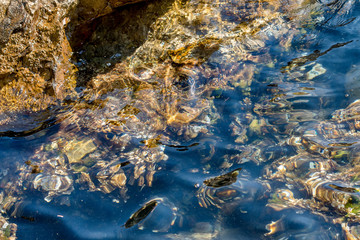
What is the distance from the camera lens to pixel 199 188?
9.24 feet

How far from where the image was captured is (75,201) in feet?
9.20

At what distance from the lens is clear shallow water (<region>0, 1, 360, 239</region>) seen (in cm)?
250

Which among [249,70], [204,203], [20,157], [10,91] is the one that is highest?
[10,91]

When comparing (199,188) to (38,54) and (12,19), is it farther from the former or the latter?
(12,19)

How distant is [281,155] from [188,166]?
3.38ft

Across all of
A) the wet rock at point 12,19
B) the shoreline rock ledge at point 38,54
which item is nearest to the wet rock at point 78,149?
the shoreline rock ledge at point 38,54

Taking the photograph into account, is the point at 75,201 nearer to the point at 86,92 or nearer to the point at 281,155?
the point at 86,92

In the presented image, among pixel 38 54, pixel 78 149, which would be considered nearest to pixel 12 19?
pixel 38 54

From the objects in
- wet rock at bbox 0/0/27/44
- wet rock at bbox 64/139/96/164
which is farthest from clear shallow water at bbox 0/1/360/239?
wet rock at bbox 0/0/27/44

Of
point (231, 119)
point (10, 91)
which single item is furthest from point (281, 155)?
point (10, 91)

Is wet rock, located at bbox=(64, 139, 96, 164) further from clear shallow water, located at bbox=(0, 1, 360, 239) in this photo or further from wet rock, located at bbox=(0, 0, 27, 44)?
wet rock, located at bbox=(0, 0, 27, 44)

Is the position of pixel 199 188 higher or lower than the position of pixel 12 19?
lower

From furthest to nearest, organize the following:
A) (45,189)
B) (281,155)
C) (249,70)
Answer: (249,70)
(281,155)
(45,189)

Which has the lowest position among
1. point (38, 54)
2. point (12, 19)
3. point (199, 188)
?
point (199, 188)
